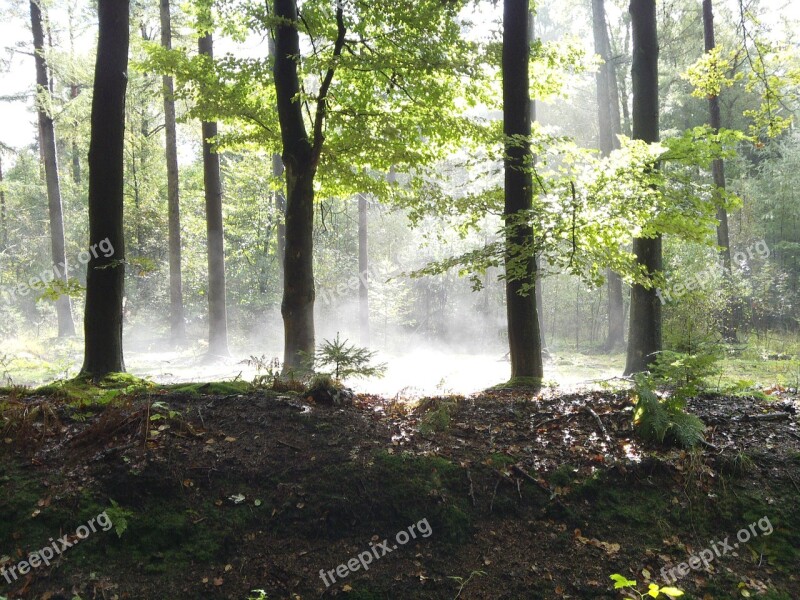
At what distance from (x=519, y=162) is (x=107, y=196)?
5.09 m

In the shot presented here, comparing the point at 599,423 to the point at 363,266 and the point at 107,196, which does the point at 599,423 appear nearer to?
the point at 107,196

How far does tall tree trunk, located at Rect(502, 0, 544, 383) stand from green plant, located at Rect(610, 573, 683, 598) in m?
3.76

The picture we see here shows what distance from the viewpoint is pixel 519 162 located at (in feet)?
22.1

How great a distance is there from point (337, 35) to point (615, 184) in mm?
4615

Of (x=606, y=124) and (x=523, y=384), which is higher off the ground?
(x=606, y=124)

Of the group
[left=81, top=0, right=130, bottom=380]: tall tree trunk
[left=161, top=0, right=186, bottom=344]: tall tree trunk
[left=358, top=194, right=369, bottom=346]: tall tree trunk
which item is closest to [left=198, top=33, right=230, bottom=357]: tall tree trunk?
[left=161, top=0, right=186, bottom=344]: tall tree trunk

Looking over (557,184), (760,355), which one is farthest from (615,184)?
(760,355)

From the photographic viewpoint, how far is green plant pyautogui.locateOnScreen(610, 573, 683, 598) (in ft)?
8.80

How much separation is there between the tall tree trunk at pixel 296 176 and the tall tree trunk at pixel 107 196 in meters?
2.14

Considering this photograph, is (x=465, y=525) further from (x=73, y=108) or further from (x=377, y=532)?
(x=73, y=108)

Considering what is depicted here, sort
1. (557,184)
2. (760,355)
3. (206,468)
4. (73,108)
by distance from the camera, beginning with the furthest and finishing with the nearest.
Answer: (73,108), (760,355), (557,184), (206,468)

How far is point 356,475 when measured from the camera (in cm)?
371

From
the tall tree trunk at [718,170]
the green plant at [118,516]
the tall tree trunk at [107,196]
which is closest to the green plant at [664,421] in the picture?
the green plant at [118,516]

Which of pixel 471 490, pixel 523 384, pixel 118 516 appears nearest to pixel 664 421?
pixel 471 490
